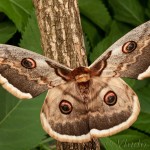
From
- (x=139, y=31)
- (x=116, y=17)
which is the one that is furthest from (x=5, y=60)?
(x=116, y=17)

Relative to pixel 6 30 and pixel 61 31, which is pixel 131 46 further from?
pixel 6 30

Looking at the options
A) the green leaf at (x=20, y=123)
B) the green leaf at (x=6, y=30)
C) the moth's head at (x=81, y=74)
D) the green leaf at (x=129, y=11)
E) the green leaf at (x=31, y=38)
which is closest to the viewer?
the moth's head at (x=81, y=74)

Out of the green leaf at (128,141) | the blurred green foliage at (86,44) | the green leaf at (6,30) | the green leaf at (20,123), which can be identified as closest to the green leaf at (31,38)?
the blurred green foliage at (86,44)

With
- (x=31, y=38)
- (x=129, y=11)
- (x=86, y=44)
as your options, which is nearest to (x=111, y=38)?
(x=86, y=44)

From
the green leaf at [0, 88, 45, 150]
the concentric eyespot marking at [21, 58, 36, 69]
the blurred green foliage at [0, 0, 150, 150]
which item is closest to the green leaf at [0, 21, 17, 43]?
the blurred green foliage at [0, 0, 150, 150]

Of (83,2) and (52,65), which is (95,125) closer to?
(52,65)

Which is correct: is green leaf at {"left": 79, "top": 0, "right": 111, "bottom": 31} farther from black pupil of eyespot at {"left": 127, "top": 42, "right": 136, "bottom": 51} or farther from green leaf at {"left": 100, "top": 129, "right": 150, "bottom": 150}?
black pupil of eyespot at {"left": 127, "top": 42, "right": 136, "bottom": 51}

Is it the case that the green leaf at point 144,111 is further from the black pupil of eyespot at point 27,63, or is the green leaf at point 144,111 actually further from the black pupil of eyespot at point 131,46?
the black pupil of eyespot at point 27,63
